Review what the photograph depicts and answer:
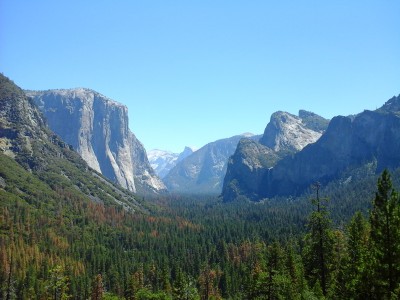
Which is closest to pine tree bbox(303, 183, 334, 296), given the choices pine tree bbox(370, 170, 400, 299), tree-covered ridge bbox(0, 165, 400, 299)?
tree-covered ridge bbox(0, 165, 400, 299)

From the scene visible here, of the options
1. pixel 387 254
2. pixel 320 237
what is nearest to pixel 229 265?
pixel 320 237

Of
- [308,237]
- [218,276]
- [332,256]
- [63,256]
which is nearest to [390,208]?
[308,237]

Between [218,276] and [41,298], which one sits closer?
[41,298]

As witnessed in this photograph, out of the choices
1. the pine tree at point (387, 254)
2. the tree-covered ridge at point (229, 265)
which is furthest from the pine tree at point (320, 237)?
the pine tree at point (387, 254)

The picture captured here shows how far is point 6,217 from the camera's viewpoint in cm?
19962

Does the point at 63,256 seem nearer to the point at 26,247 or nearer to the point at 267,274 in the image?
the point at 26,247

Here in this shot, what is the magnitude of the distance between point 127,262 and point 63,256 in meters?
31.5

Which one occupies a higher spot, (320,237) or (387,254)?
(387,254)

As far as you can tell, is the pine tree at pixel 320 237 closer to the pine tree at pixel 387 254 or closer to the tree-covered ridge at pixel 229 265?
the tree-covered ridge at pixel 229 265

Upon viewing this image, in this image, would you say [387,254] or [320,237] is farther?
[320,237]

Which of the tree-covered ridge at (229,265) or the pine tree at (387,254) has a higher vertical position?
the pine tree at (387,254)

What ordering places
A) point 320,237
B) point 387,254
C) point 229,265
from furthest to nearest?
point 229,265 → point 320,237 → point 387,254

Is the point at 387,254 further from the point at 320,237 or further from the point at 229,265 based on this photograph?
the point at 229,265

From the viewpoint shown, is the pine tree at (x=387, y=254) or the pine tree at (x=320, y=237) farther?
the pine tree at (x=320, y=237)
